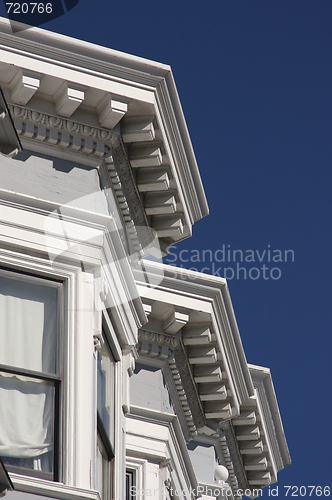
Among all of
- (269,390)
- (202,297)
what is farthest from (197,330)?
(269,390)

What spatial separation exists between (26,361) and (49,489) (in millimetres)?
1177

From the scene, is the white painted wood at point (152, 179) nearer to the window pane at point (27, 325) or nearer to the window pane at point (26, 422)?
the window pane at point (27, 325)

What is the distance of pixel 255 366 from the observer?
53.1 ft

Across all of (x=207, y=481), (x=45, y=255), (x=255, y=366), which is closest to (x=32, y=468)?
(x=45, y=255)

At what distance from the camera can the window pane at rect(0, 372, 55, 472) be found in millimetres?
8289

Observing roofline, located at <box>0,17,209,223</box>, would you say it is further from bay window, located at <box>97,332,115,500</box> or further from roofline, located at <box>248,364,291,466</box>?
Answer: roofline, located at <box>248,364,291,466</box>

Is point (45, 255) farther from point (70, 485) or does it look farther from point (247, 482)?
point (247, 482)

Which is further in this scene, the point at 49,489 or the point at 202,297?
the point at 202,297

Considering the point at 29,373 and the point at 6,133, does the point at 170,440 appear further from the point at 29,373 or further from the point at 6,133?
the point at 6,133

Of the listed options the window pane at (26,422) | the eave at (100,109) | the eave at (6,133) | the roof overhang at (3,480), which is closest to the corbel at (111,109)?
the eave at (100,109)

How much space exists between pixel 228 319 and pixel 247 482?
515cm

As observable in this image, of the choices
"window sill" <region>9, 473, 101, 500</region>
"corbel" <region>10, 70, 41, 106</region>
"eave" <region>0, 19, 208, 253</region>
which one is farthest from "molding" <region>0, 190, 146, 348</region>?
"window sill" <region>9, 473, 101, 500</region>

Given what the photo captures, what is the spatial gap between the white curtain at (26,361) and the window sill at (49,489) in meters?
0.35

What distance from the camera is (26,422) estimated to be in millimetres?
8469
